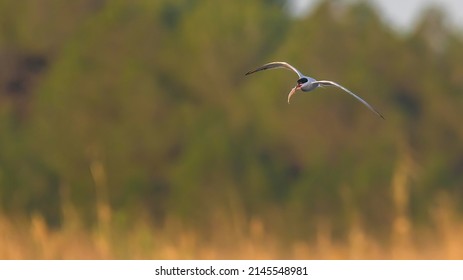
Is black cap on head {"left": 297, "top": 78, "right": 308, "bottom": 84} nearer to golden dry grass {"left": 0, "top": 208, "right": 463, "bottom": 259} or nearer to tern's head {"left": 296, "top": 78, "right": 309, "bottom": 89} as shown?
tern's head {"left": 296, "top": 78, "right": 309, "bottom": 89}

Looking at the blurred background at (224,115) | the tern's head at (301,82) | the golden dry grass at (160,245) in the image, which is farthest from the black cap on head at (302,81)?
the blurred background at (224,115)

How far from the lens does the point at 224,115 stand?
409 inches

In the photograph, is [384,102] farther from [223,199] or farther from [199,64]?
[199,64]

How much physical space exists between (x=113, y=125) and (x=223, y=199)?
89.6 inches

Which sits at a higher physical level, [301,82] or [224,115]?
[224,115]

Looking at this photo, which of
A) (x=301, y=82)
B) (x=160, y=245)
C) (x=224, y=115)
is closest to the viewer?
(x=301, y=82)

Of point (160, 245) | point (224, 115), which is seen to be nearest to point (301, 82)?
point (160, 245)

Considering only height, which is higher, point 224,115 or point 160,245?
point 224,115

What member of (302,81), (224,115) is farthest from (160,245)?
(224,115)

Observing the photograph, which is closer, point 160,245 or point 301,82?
point 301,82

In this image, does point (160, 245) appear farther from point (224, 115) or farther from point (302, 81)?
point (224, 115)

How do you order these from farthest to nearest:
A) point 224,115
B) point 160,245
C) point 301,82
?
point 224,115 < point 160,245 < point 301,82

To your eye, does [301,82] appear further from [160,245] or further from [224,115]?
[224,115]

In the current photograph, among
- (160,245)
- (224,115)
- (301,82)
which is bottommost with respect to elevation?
(301,82)
